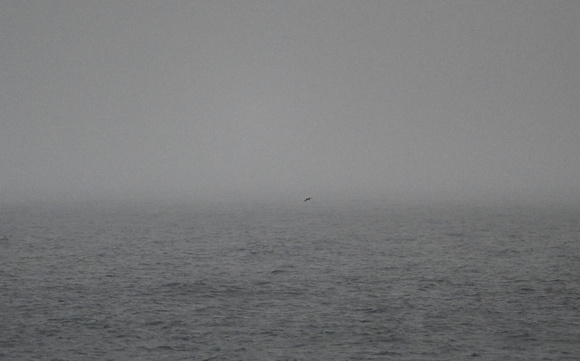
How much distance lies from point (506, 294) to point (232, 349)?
2262 centimetres

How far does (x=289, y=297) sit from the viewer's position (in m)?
41.5

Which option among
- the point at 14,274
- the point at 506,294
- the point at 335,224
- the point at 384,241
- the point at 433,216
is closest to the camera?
the point at 506,294

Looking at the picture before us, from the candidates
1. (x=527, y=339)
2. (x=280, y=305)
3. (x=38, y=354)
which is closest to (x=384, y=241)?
(x=280, y=305)

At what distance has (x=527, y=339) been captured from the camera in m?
31.1

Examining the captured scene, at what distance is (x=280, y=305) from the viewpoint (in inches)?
1534

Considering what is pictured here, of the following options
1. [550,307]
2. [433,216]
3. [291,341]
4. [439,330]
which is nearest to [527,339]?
[439,330]

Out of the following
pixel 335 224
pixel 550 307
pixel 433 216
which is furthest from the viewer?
pixel 433 216

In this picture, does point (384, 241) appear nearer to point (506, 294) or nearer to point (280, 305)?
point (506, 294)

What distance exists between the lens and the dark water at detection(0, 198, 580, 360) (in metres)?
30.1

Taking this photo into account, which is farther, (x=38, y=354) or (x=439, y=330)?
(x=439, y=330)

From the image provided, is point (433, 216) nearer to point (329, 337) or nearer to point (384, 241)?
point (384, 241)

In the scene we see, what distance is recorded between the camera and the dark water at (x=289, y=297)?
1184 inches

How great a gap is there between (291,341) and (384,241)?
47365 mm

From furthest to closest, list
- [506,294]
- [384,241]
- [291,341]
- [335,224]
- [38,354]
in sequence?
[335,224] → [384,241] → [506,294] → [291,341] → [38,354]
